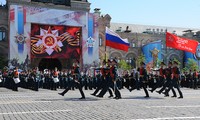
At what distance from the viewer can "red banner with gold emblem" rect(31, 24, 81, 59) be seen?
156ft

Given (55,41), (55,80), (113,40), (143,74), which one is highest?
(55,41)

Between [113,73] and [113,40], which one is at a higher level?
[113,40]

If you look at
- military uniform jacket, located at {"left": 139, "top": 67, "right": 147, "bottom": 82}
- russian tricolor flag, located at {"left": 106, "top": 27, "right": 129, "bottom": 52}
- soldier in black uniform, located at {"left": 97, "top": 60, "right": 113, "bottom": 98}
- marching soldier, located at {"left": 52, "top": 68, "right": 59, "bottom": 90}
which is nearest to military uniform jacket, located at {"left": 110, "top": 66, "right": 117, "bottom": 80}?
soldier in black uniform, located at {"left": 97, "top": 60, "right": 113, "bottom": 98}

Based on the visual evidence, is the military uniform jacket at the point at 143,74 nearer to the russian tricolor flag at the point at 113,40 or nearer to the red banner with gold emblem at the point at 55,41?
the russian tricolor flag at the point at 113,40

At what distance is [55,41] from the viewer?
48.4 meters

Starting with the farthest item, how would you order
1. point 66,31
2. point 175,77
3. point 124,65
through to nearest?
point 124,65
point 66,31
point 175,77

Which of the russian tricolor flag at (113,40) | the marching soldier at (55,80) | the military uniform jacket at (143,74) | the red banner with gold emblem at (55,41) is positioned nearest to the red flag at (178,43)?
the russian tricolor flag at (113,40)

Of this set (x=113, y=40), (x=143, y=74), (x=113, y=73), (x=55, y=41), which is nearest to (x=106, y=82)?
(x=113, y=73)

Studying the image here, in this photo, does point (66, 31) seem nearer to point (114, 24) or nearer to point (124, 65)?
point (124, 65)

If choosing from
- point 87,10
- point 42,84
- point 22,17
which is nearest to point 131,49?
point 87,10

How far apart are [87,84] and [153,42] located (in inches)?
2001

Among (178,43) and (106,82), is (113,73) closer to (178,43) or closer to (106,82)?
A: (106,82)

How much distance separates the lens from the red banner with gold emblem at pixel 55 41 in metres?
47.6

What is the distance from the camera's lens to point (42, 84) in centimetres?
2659
